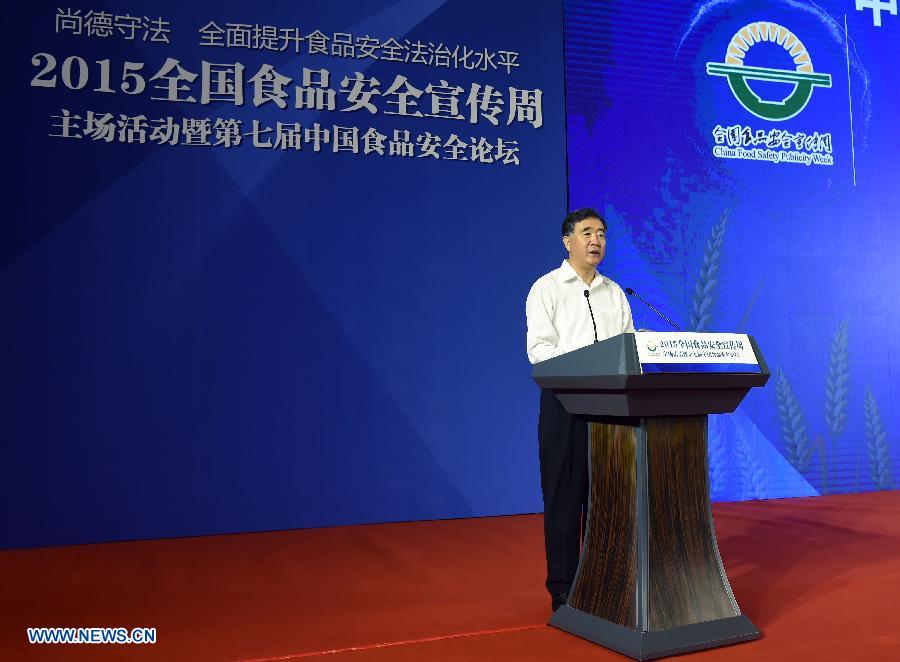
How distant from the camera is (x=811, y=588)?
261 cm

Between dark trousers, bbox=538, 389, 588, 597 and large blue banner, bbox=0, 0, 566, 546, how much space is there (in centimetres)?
198

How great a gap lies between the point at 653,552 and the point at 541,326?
0.73 meters

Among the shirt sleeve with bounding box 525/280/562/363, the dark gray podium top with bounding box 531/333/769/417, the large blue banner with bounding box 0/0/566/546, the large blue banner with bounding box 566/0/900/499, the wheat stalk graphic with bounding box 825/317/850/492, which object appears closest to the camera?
the dark gray podium top with bounding box 531/333/769/417

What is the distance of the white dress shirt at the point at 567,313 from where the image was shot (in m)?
2.33

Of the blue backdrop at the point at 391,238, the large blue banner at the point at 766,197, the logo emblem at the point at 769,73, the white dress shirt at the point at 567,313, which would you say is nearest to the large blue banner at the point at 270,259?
the blue backdrop at the point at 391,238

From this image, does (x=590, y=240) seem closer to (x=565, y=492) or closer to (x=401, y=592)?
(x=565, y=492)

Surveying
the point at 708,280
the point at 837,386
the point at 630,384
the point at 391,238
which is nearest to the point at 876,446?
the point at 837,386

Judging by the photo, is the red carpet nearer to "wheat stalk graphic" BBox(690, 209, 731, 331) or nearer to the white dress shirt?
the white dress shirt

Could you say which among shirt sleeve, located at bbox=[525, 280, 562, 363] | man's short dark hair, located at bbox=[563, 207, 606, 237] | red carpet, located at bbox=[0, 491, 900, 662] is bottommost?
red carpet, located at bbox=[0, 491, 900, 662]

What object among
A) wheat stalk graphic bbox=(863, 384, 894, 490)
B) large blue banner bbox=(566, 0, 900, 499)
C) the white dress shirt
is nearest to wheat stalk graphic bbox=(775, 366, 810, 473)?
large blue banner bbox=(566, 0, 900, 499)

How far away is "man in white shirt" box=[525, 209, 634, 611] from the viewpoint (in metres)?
2.30

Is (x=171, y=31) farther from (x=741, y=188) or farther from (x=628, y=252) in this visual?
(x=741, y=188)

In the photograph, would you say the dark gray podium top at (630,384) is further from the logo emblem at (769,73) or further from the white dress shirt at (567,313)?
the logo emblem at (769,73)

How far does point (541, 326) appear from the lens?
2.33m
